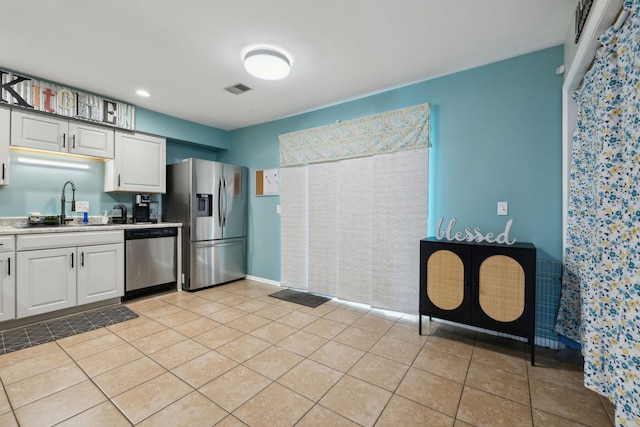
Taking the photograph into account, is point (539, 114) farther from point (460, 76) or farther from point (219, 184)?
point (219, 184)

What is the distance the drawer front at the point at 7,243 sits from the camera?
2486 millimetres

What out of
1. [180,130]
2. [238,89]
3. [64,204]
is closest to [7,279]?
[64,204]

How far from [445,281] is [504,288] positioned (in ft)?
1.45

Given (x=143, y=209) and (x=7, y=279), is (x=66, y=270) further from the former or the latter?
(x=143, y=209)

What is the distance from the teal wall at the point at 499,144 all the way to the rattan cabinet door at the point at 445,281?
0.45 metres

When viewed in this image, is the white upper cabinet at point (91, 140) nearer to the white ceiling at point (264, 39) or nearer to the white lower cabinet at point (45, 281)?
the white ceiling at point (264, 39)

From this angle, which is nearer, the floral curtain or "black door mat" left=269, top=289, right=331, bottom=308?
the floral curtain

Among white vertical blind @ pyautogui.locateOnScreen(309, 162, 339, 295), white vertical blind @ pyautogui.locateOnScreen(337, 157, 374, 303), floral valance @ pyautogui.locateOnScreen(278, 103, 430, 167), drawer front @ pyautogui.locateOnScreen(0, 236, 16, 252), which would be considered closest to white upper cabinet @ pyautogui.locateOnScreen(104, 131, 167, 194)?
drawer front @ pyautogui.locateOnScreen(0, 236, 16, 252)

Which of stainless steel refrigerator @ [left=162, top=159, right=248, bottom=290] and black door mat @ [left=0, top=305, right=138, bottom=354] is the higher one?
stainless steel refrigerator @ [left=162, top=159, right=248, bottom=290]

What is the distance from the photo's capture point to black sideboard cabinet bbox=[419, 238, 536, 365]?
2117 millimetres

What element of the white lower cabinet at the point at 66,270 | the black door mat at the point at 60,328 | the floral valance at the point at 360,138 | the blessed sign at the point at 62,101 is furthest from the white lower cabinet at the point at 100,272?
the floral valance at the point at 360,138

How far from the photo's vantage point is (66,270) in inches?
113

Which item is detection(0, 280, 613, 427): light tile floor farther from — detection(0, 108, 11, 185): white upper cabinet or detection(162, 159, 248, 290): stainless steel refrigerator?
detection(0, 108, 11, 185): white upper cabinet

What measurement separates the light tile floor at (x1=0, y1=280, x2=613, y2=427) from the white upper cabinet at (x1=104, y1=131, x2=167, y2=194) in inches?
73.5
